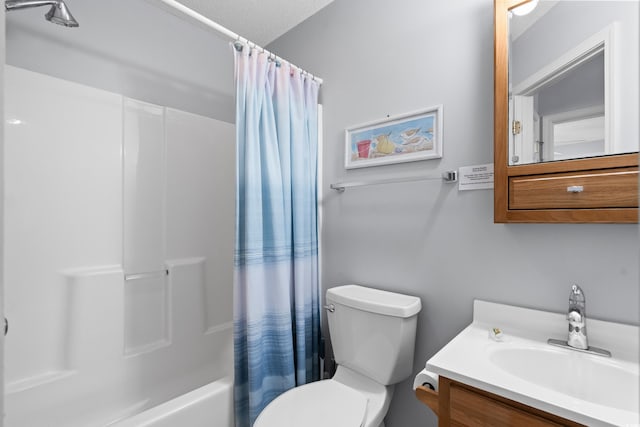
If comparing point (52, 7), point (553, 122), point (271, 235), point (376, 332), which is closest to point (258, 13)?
point (52, 7)

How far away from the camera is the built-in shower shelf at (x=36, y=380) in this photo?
130 cm

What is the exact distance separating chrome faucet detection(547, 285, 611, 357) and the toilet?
48cm

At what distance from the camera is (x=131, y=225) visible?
1.63 metres

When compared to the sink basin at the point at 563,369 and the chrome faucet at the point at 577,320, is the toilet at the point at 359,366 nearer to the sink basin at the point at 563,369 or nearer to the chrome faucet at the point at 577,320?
the sink basin at the point at 563,369

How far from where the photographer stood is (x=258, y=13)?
1.82 metres

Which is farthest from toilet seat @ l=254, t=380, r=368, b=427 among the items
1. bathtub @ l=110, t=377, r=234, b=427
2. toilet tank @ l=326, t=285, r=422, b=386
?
bathtub @ l=110, t=377, r=234, b=427

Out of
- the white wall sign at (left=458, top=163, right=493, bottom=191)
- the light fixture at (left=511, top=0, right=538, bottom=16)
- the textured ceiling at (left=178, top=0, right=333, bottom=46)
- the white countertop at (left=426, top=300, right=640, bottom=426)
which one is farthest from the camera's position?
the textured ceiling at (left=178, top=0, right=333, bottom=46)

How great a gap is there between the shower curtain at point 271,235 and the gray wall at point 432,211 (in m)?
0.21

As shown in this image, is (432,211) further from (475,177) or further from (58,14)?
(58,14)

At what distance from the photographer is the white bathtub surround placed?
1.34m

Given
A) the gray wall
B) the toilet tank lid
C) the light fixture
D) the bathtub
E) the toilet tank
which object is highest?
the light fixture

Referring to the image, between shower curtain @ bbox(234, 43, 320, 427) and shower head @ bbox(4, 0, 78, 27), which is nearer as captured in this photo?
shower head @ bbox(4, 0, 78, 27)

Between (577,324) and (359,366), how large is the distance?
0.79 m

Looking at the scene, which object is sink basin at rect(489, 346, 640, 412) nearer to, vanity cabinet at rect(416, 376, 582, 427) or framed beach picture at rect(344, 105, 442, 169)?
vanity cabinet at rect(416, 376, 582, 427)
